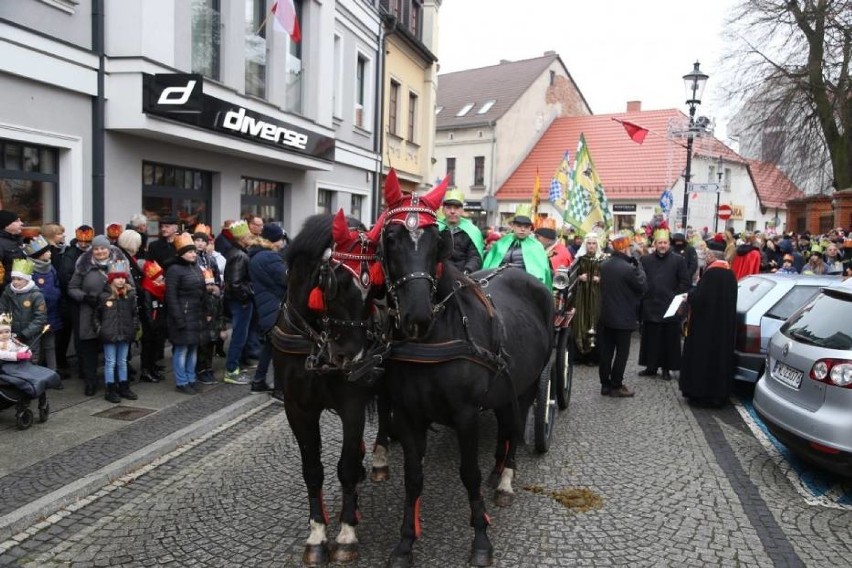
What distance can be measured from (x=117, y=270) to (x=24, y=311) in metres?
1.00

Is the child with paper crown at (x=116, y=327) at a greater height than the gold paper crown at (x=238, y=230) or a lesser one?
lesser

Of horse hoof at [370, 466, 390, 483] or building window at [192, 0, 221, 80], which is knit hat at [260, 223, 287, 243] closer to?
horse hoof at [370, 466, 390, 483]

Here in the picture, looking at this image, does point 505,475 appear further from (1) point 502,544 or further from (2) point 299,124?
(2) point 299,124

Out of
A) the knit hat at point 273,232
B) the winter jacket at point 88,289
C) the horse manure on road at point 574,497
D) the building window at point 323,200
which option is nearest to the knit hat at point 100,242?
the winter jacket at point 88,289

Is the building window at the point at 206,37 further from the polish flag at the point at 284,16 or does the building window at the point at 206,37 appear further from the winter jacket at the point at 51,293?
the winter jacket at the point at 51,293

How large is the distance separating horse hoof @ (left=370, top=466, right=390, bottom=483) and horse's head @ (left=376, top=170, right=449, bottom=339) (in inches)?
79.6

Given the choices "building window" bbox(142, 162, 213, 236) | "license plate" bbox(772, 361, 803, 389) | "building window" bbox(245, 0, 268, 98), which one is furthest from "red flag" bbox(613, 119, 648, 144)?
"license plate" bbox(772, 361, 803, 389)

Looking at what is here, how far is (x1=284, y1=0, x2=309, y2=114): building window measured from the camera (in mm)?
13641

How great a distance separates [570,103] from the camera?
43.6 m

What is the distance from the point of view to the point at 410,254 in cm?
313

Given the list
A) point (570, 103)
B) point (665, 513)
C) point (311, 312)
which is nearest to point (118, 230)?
point (311, 312)

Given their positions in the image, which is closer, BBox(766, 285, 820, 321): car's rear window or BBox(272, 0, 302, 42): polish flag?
BBox(766, 285, 820, 321): car's rear window

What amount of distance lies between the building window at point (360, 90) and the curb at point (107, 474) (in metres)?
12.5

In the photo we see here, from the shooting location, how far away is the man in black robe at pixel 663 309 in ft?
29.9
